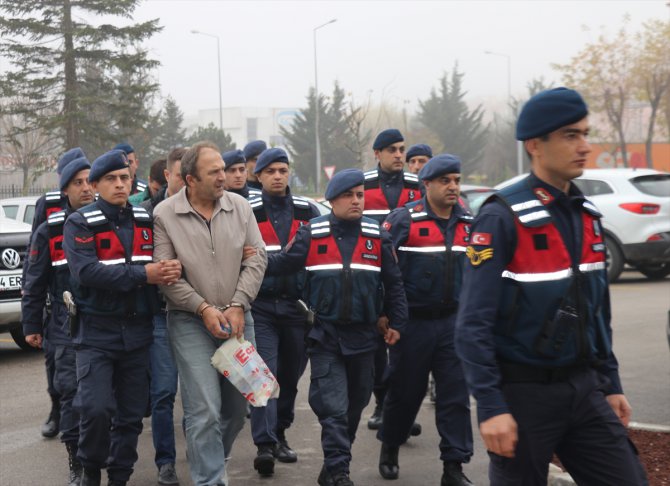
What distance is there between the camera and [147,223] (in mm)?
5316

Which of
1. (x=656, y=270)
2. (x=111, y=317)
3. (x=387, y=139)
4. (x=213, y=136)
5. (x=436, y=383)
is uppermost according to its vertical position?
(x=213, y=136)

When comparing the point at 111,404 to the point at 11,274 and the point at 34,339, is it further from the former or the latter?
the point at 11,274

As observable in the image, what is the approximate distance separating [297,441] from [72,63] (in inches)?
1110

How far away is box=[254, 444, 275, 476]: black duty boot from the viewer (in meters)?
6.04

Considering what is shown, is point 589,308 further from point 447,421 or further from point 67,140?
point 67,140

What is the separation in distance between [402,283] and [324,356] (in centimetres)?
65

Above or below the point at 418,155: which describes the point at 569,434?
below

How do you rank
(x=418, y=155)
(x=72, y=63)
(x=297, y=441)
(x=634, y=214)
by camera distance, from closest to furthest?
(x=297, y=441) → (x=418, y=155) → (x=634, y=214) → (x=72, y=63)

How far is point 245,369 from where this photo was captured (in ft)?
16.6

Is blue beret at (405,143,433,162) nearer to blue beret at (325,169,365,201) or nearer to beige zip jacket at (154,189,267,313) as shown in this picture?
blue beret at (325,169,365,201)

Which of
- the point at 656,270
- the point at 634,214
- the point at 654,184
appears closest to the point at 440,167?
the point at 634,214

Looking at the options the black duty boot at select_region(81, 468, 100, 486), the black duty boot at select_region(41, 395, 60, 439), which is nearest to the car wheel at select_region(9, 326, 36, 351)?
the black duty boot at select_region(41, 395, 60, 439)

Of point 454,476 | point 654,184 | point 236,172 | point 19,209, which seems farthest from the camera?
point 654,184

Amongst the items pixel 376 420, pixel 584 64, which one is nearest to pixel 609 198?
pixel 376 420
